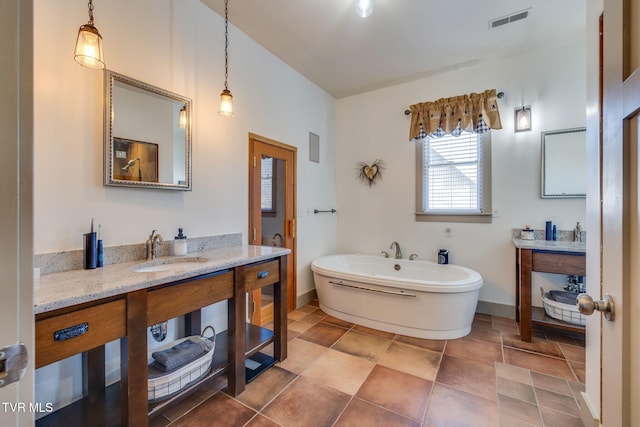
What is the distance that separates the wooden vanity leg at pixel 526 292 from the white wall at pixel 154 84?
104 inches

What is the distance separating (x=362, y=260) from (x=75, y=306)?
317cm

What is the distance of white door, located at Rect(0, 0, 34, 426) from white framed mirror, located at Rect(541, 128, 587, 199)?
383 cm

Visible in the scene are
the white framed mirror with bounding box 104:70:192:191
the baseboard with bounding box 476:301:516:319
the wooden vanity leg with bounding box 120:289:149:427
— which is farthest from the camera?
the baseboard with bounding box 476:301:516:319

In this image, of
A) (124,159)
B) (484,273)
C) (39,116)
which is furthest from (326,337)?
(39,116)

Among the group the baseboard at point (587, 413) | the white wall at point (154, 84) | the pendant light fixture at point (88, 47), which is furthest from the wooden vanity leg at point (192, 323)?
the baseboard at point (587, 413)

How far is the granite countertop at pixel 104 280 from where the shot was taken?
3.61 feet

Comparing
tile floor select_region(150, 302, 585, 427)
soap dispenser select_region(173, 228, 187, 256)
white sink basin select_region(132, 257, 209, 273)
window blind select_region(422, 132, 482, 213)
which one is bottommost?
tile floor select_region(150, 302, 585, 427)

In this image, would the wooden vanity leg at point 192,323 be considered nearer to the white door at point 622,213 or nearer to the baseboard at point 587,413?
the white door at point 622,213

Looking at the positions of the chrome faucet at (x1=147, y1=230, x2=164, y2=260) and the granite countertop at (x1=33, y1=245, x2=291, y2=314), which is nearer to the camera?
the granite countertop at (x1=33, y1=245, x2=291, y2=314)

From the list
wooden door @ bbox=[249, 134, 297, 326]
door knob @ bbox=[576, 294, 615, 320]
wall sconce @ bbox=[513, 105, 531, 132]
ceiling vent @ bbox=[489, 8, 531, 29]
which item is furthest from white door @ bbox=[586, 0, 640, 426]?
wall sconce @ bbox=[513, 105, 531, 132]

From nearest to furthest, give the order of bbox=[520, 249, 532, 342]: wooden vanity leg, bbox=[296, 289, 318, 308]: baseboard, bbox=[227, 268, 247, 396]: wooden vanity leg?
bbox=[227, 268, 247, 396]: wooden vanity leg → bbox=[520, 249, 532, 342]: wooden vanity leg → bbox=[296, 289, 318, 308]: baseboard

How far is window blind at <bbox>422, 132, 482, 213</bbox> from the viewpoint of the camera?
3.36m

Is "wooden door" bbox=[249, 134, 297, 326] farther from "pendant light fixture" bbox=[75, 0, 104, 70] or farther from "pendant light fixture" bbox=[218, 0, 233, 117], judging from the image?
"pendant light fixture" bbox=[75, 0, 104, 70]

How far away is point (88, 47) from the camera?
137cm
